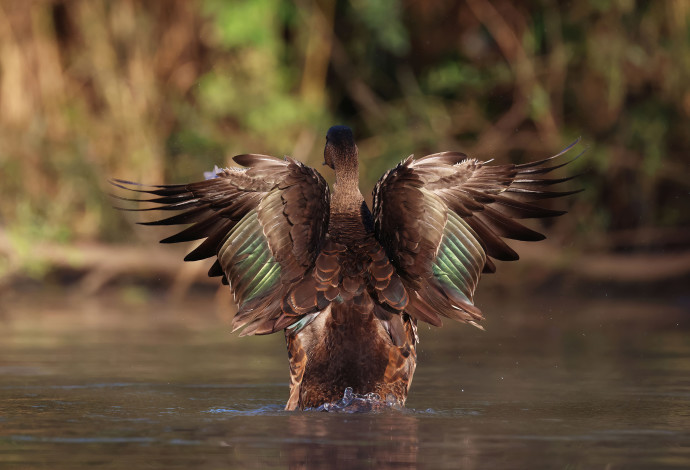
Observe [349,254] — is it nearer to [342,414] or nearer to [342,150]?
[342,414]

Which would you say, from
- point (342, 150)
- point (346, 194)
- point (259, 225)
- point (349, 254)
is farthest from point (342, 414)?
point (342, 150)

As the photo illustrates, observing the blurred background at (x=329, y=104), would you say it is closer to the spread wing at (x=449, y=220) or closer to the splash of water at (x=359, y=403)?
the spread wing at (x=449, y=220)

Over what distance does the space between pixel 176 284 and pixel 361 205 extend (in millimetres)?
5937

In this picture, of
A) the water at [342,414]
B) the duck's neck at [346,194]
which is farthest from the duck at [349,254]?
the water at [342,414]

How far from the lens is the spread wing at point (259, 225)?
5938 mm

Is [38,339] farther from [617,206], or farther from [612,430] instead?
[617,206]

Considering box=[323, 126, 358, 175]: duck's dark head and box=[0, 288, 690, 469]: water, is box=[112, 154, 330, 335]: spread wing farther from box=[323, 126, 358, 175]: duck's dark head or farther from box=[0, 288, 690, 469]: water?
box=[323, 126, 358, 175]: duck's dark head

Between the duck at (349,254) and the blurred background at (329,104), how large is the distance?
5883 millimetres

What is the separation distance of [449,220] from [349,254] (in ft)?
1.95

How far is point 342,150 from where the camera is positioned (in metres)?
6.95

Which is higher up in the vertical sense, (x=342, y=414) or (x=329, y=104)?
(x=329, y=104)

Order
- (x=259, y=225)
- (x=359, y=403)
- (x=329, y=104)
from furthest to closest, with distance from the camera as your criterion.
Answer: (x=329, y=104), (x=259, y=225), (x=359, y=403)

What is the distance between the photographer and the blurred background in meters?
12.7

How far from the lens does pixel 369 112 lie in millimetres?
14484
